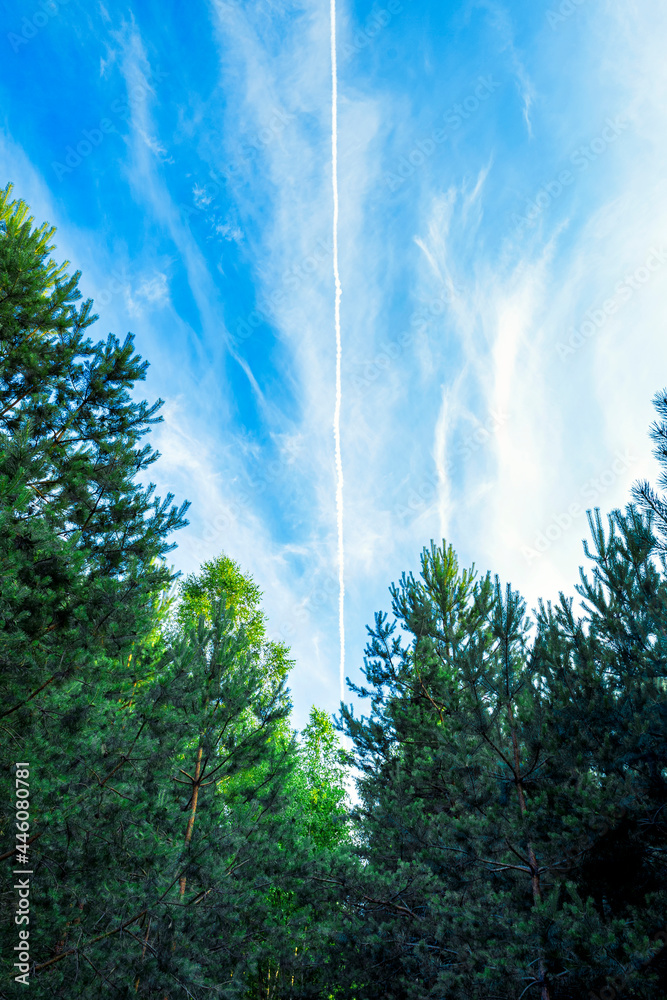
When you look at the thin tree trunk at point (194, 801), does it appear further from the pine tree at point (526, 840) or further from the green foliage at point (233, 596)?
the green foliage at point (233, 596)

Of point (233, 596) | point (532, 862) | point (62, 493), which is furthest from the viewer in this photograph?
point (233, 596)

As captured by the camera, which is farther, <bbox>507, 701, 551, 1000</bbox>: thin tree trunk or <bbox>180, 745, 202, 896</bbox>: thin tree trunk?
<bbox>180, 745, 202, 896</bbox>: thin tree trunk

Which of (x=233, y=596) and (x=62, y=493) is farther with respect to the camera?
(x=233, y=596)

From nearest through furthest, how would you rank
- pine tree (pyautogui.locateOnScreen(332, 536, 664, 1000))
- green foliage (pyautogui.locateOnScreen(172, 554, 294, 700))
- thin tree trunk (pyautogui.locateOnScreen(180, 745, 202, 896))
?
pine tree (pyautogui.locateOnScreen(332, 536, 664, 1000))
thin tree trunk (pyautogui.locateOnScreen(180, 745, 202, 896))
green foliage (pyautogui.locateOnScreen(172, 554, 294, 700))

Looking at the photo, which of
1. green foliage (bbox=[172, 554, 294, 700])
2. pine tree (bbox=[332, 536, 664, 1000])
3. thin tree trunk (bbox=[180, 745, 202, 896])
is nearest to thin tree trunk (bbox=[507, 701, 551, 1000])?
pine tree (bbox=[332, 536, 664, 1000])

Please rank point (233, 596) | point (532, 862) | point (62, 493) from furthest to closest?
point (233, 596)
point (62, 493)
point (532, 862)

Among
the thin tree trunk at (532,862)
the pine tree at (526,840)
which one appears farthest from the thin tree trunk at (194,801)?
the thin tree trunk at (532,862)

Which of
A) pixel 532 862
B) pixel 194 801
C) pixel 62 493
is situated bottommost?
pixel 532 862

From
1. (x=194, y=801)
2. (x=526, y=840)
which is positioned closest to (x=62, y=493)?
(x=194, y=801)

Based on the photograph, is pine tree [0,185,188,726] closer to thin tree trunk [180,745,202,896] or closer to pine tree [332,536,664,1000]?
thin tree trunk [180,745,202,896]

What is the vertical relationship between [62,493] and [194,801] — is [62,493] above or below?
above

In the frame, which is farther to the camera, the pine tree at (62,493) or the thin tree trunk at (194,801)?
the thin tree trunk at (194,801)

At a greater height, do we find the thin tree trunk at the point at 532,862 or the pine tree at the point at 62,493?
the pine tree at the point at 62,493

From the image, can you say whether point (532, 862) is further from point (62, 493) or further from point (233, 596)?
point (233, 596)
